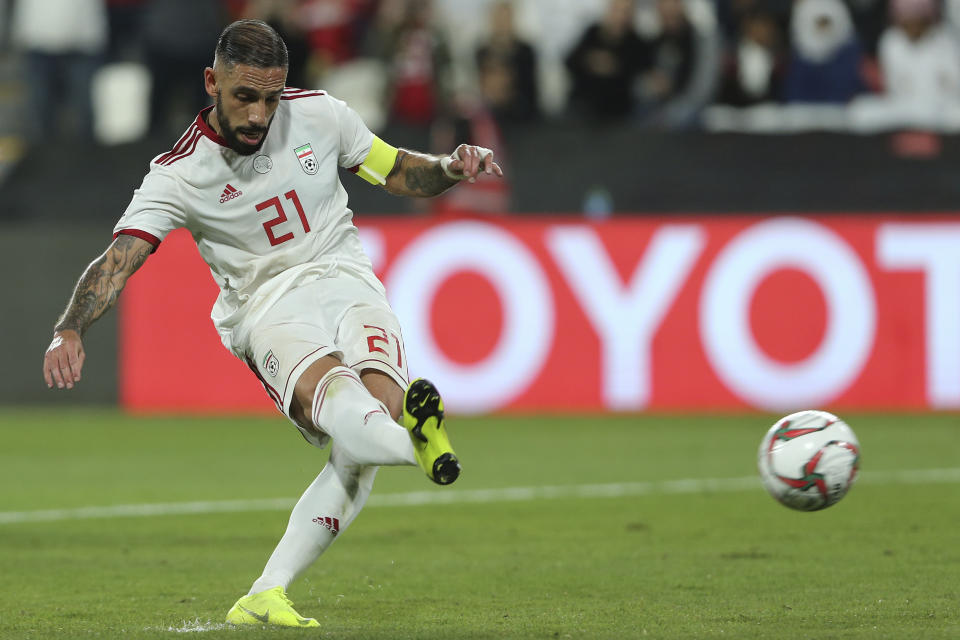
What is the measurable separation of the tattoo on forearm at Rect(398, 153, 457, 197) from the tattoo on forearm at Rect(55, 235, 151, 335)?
1.05 meters

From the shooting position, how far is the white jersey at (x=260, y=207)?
595 centimetres

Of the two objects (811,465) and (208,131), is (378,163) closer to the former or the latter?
(208,131)

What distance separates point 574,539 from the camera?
27.1 feet

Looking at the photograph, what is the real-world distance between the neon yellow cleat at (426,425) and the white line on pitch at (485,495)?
4294 mm

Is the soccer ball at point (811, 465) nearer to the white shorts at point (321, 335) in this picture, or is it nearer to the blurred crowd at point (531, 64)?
the white shorts at point (321, 335)

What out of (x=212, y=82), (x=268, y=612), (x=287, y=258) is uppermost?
(x=212, y=82)

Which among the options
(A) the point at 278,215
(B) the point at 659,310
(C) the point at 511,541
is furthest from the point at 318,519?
(B) the point at 659,310

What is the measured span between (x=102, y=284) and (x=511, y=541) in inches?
124

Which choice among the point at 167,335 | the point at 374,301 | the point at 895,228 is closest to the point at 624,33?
the point at 895,228

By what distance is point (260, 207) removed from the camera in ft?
19.7

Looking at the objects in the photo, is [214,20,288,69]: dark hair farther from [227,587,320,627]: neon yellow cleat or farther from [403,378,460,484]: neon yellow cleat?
[227,587,320,627]: neon yellow cleat

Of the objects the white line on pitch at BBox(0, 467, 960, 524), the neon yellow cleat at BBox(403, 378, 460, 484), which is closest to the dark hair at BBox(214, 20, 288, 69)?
the neon yellow cleat at BBox(403, 378, 460, 484)

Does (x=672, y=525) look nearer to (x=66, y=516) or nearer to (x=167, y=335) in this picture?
(x=66, y=516)

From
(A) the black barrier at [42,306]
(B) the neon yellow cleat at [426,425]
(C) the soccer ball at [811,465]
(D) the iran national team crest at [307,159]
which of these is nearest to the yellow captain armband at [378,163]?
(D) the iran national team crest at [307,159]
